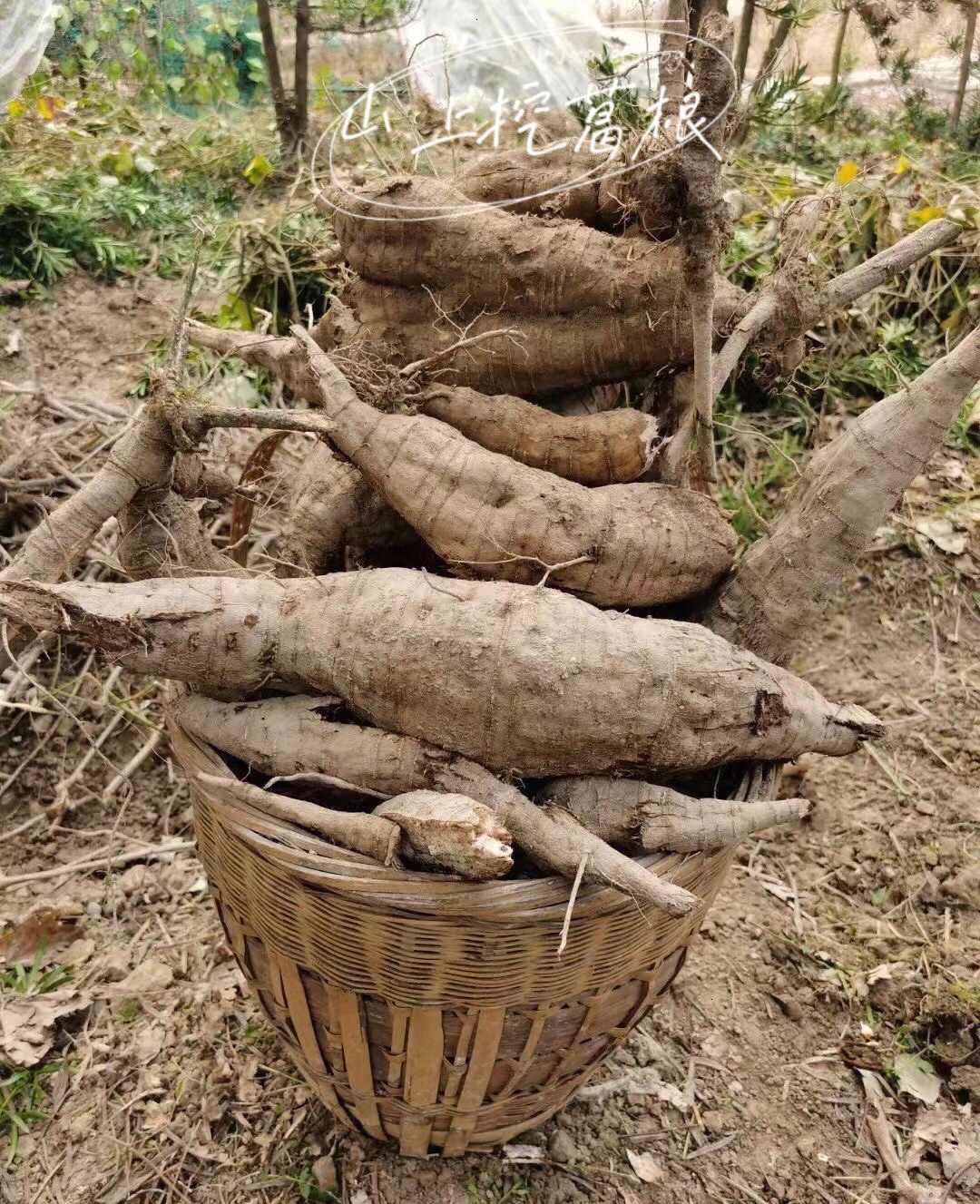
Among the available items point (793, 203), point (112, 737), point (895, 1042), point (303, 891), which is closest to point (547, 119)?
point (793, 203)

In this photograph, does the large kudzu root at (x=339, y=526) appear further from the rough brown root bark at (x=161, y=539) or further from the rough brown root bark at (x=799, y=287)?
the rough brown root bark at (x=799, y=287)

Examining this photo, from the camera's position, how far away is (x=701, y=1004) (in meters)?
1.92

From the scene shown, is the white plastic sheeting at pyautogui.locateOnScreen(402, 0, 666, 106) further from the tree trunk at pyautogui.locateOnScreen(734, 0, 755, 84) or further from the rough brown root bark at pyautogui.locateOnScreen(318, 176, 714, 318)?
the tree trunk at pyautogui.locateOnScreen(734, 0, 755, 84)

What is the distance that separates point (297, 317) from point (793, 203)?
1422mm

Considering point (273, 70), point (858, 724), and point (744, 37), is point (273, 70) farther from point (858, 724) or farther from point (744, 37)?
point (858, 724)

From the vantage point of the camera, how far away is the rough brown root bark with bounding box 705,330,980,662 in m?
1.44

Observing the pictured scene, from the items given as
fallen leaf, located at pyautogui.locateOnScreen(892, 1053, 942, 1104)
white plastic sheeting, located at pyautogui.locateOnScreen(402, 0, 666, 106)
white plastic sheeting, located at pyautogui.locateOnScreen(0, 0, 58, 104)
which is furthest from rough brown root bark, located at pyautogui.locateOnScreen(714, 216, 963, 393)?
white plastic sheeting, located at pyautogui.locateOnScreen(0, 0, 58, 104)

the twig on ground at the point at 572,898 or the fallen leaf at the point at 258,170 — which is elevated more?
the fallen leaf at the point at 258,170

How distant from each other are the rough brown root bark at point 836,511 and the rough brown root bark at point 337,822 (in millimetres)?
671

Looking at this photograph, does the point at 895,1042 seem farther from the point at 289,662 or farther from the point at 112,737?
the point at 112,737

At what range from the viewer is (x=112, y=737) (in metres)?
2.33

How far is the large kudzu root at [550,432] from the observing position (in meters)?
1.52

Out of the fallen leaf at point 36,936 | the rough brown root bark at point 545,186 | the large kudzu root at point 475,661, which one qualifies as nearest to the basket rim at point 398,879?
the large kudzu root at point 475,661

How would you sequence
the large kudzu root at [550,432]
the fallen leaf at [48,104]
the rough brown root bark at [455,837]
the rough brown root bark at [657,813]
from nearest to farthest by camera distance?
the rough brown root bark at [455,837], the rough brown root bark at [657,813], the large kudzu root at [550,432], the fallen leaf at [48,104]
